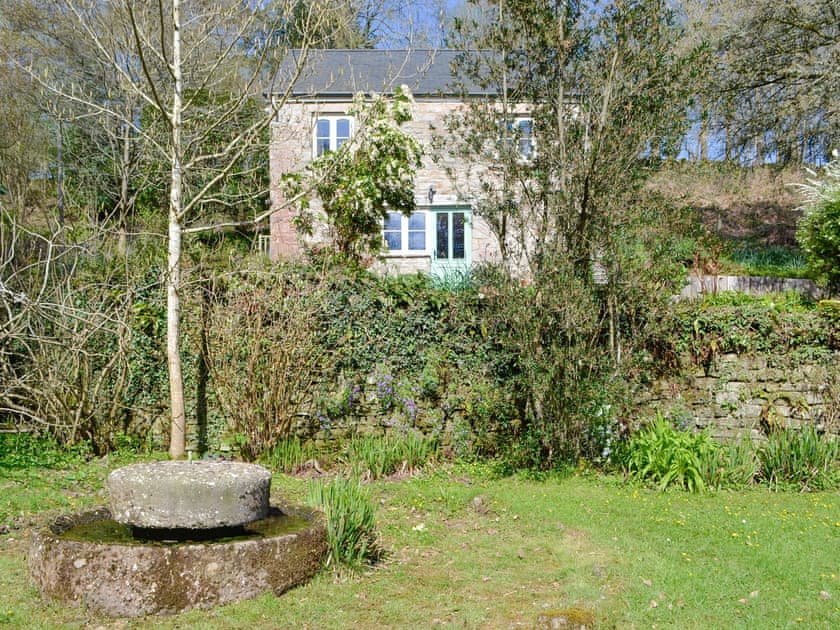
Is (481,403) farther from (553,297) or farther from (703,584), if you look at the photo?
(703,584)

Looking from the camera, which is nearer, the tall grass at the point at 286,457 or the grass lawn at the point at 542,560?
the grass lawn at the point at 542,560

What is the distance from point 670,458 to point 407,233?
1269cm

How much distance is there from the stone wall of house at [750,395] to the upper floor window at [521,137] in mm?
3137

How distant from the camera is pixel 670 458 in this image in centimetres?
752

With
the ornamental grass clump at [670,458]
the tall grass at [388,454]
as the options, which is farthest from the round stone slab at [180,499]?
the ornamental grass clump at [670,458]

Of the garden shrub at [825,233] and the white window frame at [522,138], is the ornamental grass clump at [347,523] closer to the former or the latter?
the white window frame at [522,138]

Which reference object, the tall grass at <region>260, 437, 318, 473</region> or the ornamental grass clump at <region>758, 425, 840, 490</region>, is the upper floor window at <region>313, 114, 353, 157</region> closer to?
the tall grass at <region>260, 437, 318, 473</region>

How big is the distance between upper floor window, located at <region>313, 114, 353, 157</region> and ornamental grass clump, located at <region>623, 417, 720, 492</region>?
13253mm

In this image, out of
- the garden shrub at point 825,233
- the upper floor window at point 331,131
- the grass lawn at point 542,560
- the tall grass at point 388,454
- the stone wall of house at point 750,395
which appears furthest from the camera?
the upper floor window at point 331,131

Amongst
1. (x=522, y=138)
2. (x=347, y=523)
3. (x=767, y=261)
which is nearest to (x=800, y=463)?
(x=522, y=138)

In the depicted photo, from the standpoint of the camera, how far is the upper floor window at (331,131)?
18.9 m

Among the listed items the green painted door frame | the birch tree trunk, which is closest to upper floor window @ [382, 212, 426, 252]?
the green painted door frame

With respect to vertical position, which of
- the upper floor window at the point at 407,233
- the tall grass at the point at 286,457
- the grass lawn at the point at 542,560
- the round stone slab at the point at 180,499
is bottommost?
the grass lawn at the point at 542,560

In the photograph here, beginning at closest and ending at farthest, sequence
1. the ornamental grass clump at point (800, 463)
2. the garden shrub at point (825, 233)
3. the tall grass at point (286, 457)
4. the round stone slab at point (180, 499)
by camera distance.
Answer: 1. the round stone slab at point (180, 499)
2. the ornamental grass clump at point (800, 463)
3. the tall grass at point (286, 457)
4. the garden shrub at point (825, 233)
